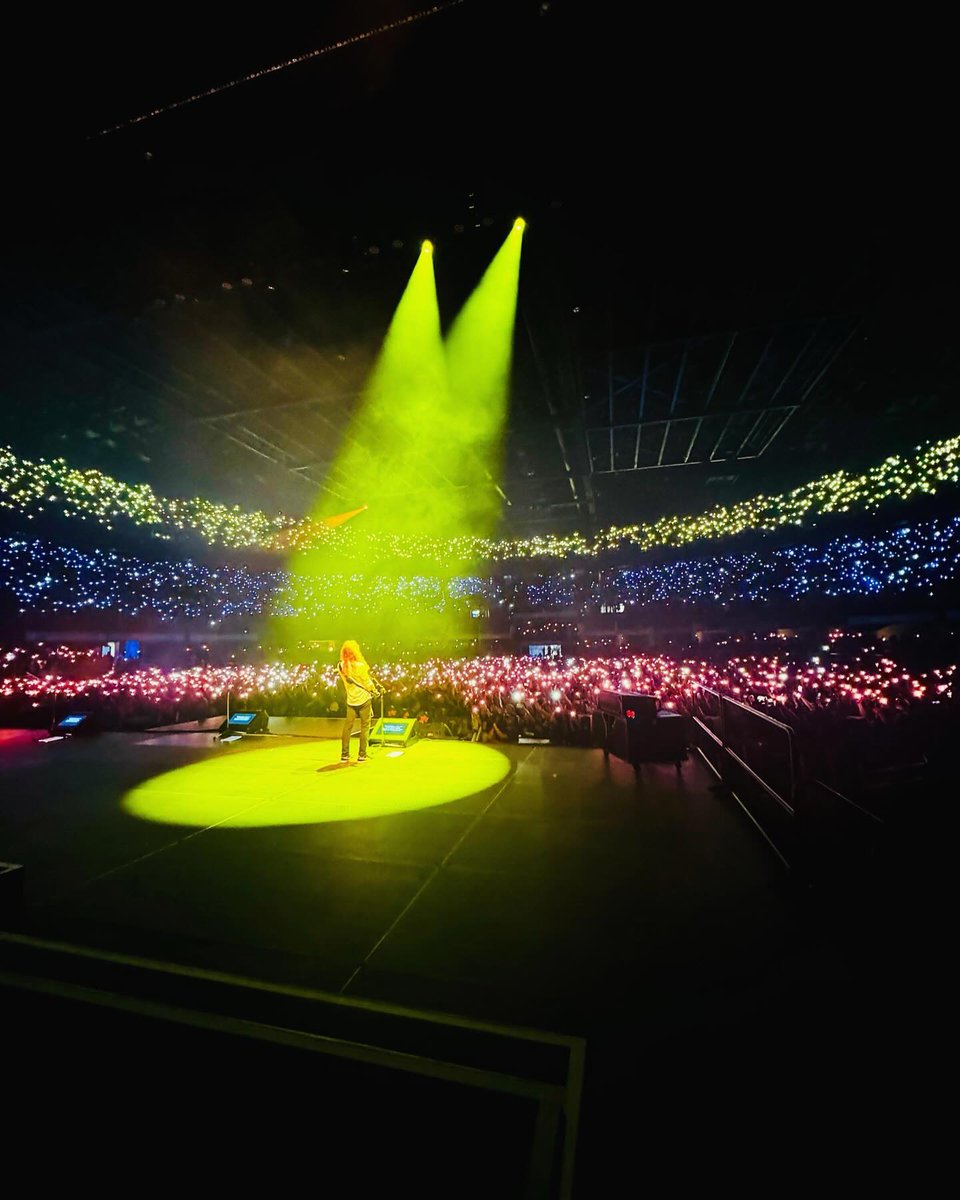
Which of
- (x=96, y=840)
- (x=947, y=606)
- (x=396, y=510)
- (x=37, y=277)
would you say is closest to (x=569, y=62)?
(x=37, y=277)

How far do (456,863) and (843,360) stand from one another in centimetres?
682

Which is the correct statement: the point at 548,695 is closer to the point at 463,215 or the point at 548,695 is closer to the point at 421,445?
the point at 421,445

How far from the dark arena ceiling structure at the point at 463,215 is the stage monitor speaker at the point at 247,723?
4.65 m

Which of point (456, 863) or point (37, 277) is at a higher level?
point (37, 277)

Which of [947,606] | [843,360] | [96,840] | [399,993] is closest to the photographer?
[399,993]

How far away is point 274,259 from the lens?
3.90m

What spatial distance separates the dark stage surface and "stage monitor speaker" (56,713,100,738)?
14.6ft

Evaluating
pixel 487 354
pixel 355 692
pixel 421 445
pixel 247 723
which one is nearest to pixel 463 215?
pixel 487 354

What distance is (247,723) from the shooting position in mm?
8055

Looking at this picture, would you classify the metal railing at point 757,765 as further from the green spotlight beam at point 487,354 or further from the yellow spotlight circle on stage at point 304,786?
the green spotlight beam at point 487,354

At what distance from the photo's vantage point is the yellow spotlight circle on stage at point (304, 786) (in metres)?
4.25

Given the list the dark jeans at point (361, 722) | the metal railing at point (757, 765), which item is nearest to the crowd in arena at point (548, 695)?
the metal railing at point (757, 765)

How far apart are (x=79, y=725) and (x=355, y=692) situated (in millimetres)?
5743

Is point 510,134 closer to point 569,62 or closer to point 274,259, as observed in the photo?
point 569,62
